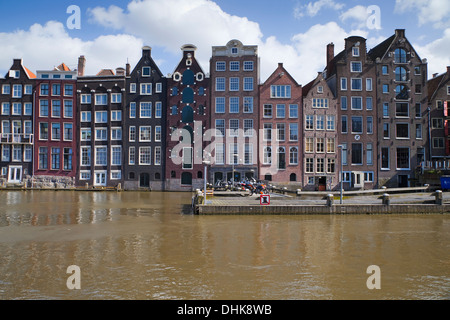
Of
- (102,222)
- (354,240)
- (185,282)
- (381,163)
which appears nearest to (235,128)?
(381,163)

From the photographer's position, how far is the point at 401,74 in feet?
179

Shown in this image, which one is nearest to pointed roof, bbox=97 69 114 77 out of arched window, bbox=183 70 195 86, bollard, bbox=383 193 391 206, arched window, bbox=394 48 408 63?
arched window, bbox=183 70 195 86

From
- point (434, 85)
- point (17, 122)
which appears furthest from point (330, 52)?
point (17, 122)

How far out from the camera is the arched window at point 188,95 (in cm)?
5656

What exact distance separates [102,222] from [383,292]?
17.3 meters

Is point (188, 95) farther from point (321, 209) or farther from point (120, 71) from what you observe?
point (321, 209)

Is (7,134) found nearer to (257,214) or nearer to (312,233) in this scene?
(257,214)

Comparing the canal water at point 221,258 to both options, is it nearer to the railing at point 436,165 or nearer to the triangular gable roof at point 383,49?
the railing at point 436,165

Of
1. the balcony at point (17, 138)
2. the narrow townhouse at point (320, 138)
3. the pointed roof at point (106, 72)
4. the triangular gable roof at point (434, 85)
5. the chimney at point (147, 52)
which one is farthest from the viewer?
the pointed roof at point (106, 72)

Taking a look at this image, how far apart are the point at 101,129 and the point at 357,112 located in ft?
133

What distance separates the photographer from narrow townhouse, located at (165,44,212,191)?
55906mm

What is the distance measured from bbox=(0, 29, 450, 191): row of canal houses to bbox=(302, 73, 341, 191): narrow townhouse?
152 mm

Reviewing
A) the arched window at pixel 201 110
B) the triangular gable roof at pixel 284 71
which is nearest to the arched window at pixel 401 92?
the triangular gable roof at pixel 284 71

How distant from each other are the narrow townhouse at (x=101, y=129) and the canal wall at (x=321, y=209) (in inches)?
1358
